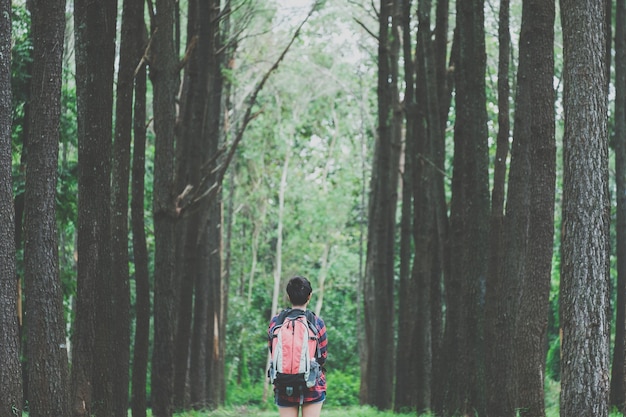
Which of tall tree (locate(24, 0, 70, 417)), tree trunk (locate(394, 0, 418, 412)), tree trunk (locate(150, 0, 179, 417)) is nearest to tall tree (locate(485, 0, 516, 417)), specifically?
tree trunk (locate(150, 0, 179, 417))

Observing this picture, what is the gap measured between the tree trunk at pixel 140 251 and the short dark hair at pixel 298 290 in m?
6.21

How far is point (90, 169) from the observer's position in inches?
388

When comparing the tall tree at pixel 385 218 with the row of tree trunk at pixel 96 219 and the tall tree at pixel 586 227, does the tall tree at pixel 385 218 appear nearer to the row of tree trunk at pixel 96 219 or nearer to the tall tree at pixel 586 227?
the row of tree trunk at pixel 96 219

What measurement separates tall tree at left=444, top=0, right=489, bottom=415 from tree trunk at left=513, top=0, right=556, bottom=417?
242 centimetres

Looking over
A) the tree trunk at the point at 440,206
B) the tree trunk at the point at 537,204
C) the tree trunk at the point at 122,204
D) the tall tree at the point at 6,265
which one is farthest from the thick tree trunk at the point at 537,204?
the tall tree at the point at 6,265

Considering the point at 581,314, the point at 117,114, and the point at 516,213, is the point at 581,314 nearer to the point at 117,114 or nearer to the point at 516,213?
the point at 516,213

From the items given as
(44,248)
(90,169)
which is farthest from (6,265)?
(90,169)

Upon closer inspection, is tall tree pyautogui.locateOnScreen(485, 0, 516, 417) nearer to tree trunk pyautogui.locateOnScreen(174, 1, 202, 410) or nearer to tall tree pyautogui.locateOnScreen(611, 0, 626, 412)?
tall tree pyautogui.locateOnScreen(611, 0, 626, 412)

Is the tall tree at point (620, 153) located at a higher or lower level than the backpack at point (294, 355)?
higher

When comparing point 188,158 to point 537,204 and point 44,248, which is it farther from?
point 537,204

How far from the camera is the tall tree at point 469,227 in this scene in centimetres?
1277

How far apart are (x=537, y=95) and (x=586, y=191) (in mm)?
3038

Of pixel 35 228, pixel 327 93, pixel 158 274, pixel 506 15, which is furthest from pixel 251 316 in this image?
pixel 35 228

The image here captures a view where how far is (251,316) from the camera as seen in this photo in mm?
43344
